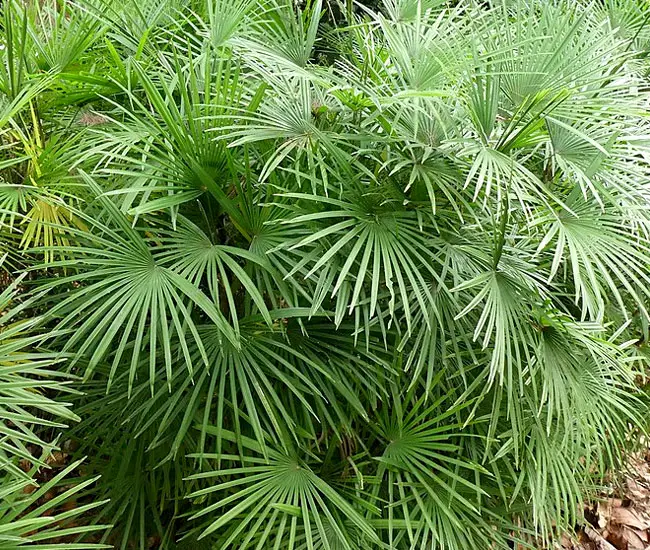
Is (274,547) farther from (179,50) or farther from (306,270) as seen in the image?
(179,50)

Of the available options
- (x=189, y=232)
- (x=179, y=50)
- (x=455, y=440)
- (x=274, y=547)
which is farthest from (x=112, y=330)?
(x=179, y=50)

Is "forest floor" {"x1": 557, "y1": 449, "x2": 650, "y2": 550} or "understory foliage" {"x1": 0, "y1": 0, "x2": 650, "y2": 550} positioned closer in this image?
"understory foliage" {"x1": 0, "y1": 0, "x2": 650, "y2": 550}

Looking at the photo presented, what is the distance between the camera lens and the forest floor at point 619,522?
84.9 inches

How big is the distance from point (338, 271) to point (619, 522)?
162 cm

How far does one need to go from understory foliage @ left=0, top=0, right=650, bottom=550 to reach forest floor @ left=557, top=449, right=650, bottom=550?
0.86 meters

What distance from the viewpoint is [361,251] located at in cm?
133

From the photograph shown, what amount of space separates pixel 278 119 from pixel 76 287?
53cm

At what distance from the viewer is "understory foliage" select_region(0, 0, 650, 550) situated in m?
1.19

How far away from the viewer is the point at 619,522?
226cm

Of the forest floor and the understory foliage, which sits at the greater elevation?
the understory foliage

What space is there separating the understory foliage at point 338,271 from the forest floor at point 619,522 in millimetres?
859

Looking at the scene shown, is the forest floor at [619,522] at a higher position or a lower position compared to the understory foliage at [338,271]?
lower

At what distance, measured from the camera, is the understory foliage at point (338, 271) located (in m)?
1.19

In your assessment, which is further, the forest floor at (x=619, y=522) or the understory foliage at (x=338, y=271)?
the forest floor at (x=619, y=522)
